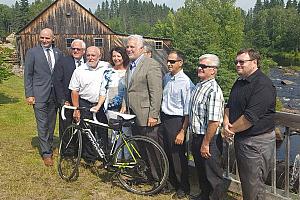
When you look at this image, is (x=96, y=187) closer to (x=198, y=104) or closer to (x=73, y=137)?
(x=73, y=137)

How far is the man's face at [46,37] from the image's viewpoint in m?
5.56

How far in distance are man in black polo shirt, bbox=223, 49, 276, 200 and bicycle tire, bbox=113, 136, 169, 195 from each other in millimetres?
1134

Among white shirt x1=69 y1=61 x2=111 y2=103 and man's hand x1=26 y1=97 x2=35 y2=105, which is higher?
white shirt x1=69 y1=61 x2=111 y2=103

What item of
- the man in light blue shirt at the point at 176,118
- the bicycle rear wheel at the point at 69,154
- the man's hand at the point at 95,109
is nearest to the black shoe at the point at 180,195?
the man in light blue shirt at the point at 176,118

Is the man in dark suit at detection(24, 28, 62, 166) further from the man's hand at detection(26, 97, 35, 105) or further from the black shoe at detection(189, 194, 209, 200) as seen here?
the black shoe at detection(189, 194, 209, 200)

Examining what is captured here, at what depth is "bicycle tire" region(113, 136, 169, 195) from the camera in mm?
4535

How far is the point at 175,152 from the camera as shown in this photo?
4.58 metres

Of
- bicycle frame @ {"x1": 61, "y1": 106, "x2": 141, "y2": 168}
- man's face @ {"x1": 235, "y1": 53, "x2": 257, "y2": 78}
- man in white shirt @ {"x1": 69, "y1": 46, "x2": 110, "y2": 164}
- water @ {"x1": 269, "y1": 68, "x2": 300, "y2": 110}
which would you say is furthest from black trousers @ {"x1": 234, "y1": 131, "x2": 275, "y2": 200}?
water @ {"x1": 269, "y1": 68, "x2": 300, "y2": 110}

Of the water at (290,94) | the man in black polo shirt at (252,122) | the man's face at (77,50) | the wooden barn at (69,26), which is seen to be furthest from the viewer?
the wooden barn at (69,26)

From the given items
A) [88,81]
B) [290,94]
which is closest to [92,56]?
[88,81]

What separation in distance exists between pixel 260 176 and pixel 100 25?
93.7 ft

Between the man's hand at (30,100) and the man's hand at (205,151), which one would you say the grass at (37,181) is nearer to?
the man's hand at (205,151)

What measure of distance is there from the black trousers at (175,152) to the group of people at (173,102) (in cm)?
1

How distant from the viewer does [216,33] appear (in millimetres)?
42281
